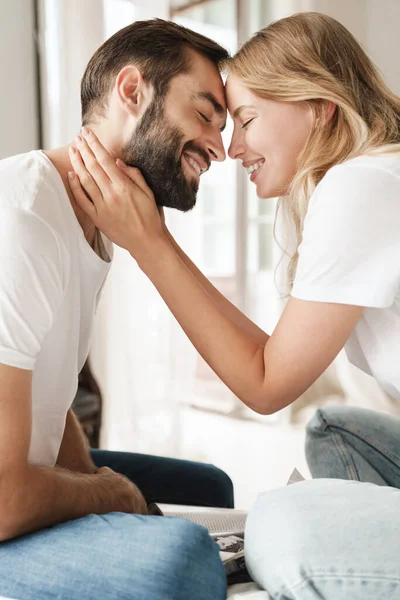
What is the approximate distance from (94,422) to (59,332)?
173 cm

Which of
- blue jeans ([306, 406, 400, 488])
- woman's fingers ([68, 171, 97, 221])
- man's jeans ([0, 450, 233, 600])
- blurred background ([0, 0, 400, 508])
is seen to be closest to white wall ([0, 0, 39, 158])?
blurred background ([0, 0, 400, 508])

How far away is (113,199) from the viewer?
1.22m

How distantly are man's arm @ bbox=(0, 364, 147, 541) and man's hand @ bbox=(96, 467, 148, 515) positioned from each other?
0.07 meters

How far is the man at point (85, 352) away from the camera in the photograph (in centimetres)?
82

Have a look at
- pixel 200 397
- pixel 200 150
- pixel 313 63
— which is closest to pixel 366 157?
pixel 313 63

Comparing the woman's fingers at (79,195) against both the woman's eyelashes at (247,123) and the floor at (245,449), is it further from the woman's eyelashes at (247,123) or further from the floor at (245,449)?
the floor at (245,449)

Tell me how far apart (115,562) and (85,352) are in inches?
24.3

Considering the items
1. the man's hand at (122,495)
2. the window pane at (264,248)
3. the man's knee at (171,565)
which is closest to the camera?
the man's knee at (171,565)

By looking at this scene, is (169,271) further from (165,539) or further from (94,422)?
(94,422)

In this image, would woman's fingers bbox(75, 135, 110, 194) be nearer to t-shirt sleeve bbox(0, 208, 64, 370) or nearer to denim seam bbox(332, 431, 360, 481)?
t-shirt sleeve bbox(0, 208, 64, 370)

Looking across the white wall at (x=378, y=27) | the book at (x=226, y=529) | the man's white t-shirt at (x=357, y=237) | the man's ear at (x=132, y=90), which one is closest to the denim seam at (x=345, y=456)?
the book at (x=226, y=529)

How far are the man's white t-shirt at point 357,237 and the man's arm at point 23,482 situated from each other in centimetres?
51

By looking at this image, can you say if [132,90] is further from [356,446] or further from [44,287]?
[356,446]

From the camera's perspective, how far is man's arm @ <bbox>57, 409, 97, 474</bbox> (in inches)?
52.2
